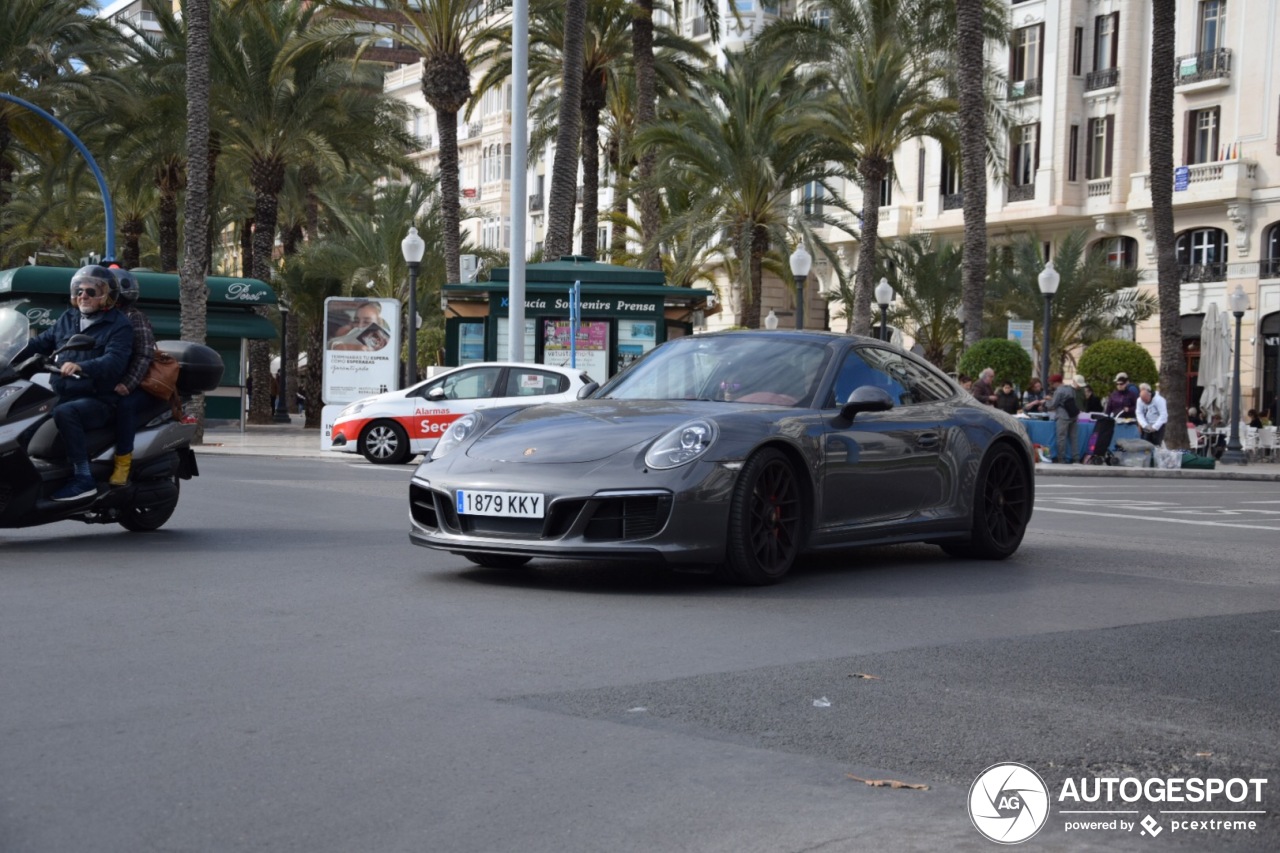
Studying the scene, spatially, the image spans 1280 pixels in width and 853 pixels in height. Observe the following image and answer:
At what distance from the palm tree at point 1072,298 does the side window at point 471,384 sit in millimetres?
27745

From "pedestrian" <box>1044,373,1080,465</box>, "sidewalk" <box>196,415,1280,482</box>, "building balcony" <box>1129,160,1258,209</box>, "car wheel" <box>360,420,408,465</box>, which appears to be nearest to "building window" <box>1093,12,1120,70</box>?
"building balcony" <box>1129,160,1258,209</box>

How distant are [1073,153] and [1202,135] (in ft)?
15.6

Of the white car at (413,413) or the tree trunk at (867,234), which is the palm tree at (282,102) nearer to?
the tree trunk at (867,234)

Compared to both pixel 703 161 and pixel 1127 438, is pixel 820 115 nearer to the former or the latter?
pixel 703 161

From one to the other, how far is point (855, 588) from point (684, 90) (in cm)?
3677

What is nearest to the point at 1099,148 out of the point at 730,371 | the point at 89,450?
the point at 730,371

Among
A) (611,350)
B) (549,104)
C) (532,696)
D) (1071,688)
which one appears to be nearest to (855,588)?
(1071,688)

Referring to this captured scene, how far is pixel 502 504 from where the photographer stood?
336 inches

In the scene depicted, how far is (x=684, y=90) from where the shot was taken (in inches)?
1751

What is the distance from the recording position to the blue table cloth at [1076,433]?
30.5 m

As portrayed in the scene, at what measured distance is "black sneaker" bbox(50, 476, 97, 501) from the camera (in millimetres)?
10148

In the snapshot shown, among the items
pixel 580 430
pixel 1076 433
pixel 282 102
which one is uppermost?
pixel 282 102

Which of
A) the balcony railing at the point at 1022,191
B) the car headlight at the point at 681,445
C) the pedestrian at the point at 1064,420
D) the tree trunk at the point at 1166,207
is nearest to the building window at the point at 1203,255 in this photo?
the balcony railing at the point at 1022,191

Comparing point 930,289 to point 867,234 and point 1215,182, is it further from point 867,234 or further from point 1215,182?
point 867,234
